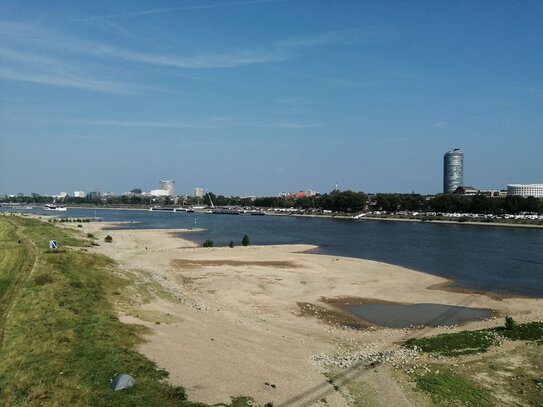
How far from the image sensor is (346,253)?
57312 millimetres

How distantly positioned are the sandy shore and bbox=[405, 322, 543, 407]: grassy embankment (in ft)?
5.31

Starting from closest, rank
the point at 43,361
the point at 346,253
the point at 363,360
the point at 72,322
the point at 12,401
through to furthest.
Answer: the point at 12,401
the point at 43,361
the point at 363,360
the point at 72,322
the point at 346,253

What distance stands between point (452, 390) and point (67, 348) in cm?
1283

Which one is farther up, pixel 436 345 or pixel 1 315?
pixel 1 315

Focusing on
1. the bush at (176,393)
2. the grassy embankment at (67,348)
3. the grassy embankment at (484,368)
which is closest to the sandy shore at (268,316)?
the bush at (176,393)

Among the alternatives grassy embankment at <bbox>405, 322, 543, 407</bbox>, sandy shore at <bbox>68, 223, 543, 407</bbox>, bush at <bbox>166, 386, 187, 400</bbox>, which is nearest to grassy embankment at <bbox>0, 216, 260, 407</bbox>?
bush at <bbox>166, 386, 187, 400</bbox>

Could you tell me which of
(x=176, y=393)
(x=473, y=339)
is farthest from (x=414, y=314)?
(x=176, y=393)

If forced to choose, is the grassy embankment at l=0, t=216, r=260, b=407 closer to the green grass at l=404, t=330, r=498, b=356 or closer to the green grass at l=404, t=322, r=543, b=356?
the green grass at l=404, t=330, r=498, b=356

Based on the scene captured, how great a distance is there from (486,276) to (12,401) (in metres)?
39.0

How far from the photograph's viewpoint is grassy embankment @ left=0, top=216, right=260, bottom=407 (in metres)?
12.4

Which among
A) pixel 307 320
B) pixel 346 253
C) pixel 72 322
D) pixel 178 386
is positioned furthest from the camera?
pixel 346 253

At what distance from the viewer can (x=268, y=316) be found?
25.1 m

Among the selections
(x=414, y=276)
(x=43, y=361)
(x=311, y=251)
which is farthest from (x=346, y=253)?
(x=43, y=361)

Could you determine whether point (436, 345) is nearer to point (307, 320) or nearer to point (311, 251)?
point (307, 320)
